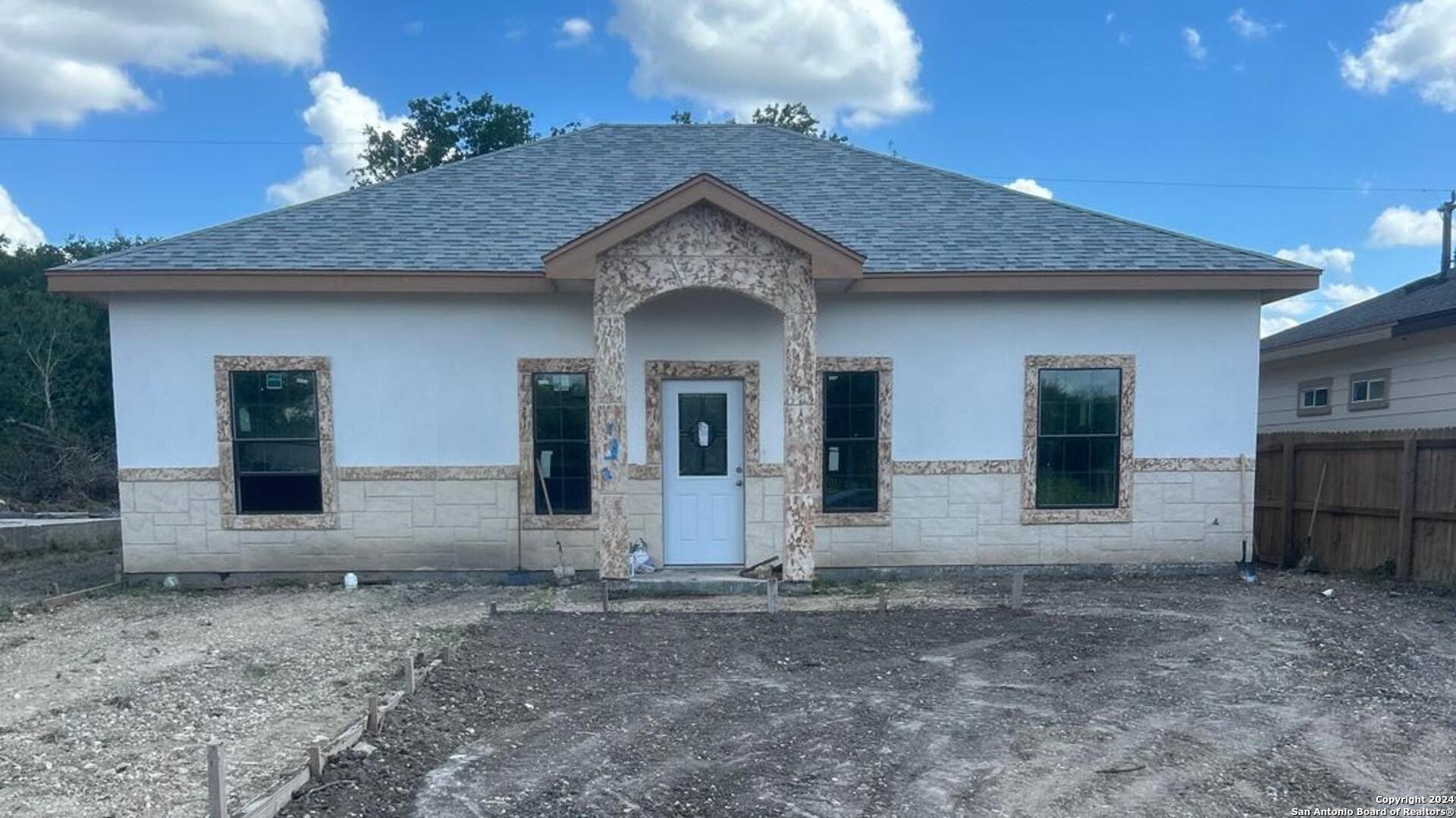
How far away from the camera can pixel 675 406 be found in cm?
944

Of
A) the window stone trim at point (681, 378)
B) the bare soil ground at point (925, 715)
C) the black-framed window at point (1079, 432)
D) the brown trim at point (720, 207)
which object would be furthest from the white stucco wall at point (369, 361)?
the black-framed window at point (1079, 432)

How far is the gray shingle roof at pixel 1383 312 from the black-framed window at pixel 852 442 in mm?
7525

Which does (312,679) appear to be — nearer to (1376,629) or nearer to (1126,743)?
(1126,743)

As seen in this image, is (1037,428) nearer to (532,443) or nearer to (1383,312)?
(532,443)

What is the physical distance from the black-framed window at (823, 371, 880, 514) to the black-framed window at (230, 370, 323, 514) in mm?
5795

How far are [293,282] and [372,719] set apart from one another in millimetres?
5941

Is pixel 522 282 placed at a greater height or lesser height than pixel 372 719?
greater

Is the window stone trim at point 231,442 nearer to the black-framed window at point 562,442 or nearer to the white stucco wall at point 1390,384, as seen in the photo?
the black-framed window at point 562,442

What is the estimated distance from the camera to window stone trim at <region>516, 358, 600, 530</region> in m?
9.33

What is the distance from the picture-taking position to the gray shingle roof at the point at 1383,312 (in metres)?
11.7

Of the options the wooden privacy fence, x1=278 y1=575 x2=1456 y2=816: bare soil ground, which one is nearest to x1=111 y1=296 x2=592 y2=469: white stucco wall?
x1=278 y1=575 x2=1456 y2=816: bare soil ground

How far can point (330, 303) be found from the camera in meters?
9.19

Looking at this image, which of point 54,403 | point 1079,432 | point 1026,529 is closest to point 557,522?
point 1026,529

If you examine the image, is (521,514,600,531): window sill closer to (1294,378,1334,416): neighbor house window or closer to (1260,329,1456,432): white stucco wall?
(1260,329,1456,432): white stucco wall
